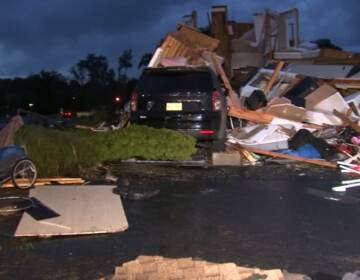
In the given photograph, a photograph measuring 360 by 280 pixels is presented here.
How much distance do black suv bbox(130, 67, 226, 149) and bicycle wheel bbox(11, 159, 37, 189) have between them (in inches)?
143

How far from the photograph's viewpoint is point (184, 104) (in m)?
11.8

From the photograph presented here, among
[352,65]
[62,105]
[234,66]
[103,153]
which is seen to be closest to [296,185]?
[103,153]

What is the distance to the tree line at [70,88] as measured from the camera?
2870cm

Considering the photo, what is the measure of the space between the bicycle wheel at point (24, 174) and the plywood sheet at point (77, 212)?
0.44 meters

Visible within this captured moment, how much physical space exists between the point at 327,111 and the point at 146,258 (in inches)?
417

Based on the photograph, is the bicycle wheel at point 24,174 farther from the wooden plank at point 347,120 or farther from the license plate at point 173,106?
the wooden plank at point 347,120

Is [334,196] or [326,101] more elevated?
[326,101]

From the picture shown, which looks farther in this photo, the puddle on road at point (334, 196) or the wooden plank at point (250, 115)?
the wooden plank at point (250, 115)

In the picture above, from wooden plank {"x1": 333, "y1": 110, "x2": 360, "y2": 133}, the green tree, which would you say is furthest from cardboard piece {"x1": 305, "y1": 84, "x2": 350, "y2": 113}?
the green tree

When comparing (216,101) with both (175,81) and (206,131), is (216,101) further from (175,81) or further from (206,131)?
(175,81)

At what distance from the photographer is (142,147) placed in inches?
432

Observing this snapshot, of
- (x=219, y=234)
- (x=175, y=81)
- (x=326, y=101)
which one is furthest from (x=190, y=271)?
(x=326, y=101)

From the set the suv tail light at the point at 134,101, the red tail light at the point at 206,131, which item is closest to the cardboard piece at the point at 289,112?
the red tail light at the point at 206,131

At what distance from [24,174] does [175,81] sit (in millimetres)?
4437
